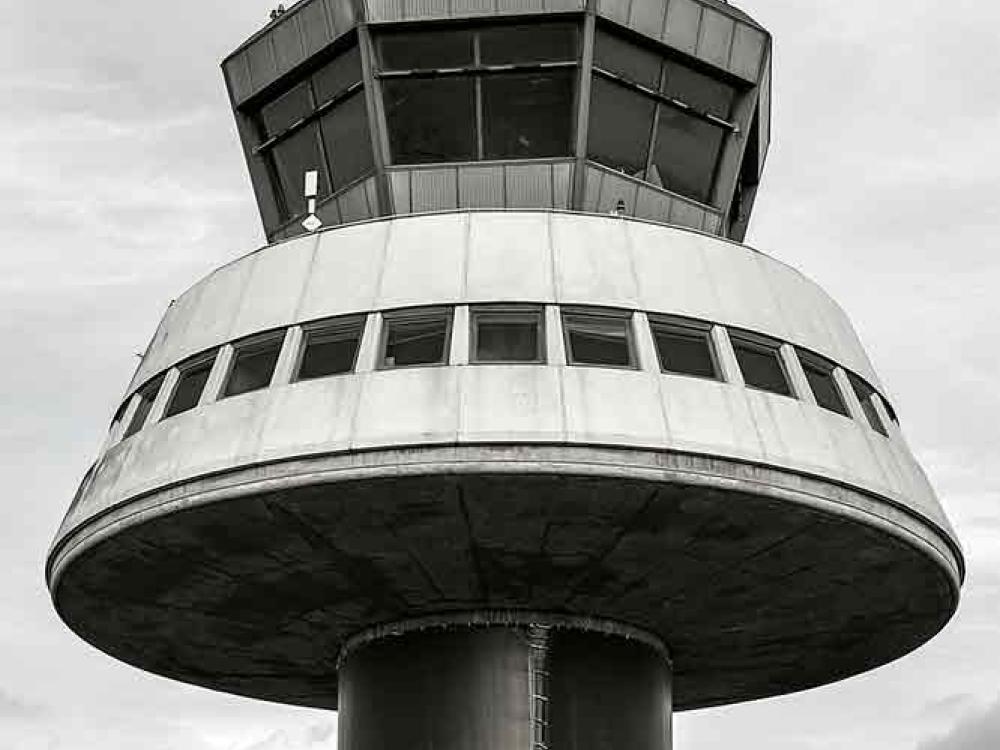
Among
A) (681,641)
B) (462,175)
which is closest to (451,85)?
(462,175)

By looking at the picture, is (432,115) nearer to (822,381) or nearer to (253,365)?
(253,365)

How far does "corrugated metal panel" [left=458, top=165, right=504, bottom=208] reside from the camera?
90.5 ft

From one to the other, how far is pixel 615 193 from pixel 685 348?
4.85 meters

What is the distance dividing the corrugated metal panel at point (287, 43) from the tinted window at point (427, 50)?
6.56 feet

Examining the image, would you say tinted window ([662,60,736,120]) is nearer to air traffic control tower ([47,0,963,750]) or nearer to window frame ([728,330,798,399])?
air traffic control tower ([47,0,963,750])

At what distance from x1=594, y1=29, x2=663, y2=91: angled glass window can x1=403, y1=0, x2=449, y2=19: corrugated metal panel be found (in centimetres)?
257

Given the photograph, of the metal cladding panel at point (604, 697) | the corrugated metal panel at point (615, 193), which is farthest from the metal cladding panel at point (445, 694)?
the corrugated metal panel at point (615, 193)

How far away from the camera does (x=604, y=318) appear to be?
23.6m

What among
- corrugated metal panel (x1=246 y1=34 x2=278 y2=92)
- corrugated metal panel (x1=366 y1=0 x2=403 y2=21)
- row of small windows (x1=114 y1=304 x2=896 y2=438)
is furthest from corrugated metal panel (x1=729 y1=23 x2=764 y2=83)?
corrugated metal panel (x1=246 y1=34 x2=278 y2=92)

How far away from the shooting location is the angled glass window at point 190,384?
24761 millimetres

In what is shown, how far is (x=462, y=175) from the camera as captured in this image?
27672mm

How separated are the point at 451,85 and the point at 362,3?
1971 millimetres

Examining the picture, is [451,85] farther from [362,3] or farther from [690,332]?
[690,332]

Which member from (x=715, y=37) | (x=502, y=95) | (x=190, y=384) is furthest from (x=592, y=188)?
(x=190, y=384)
